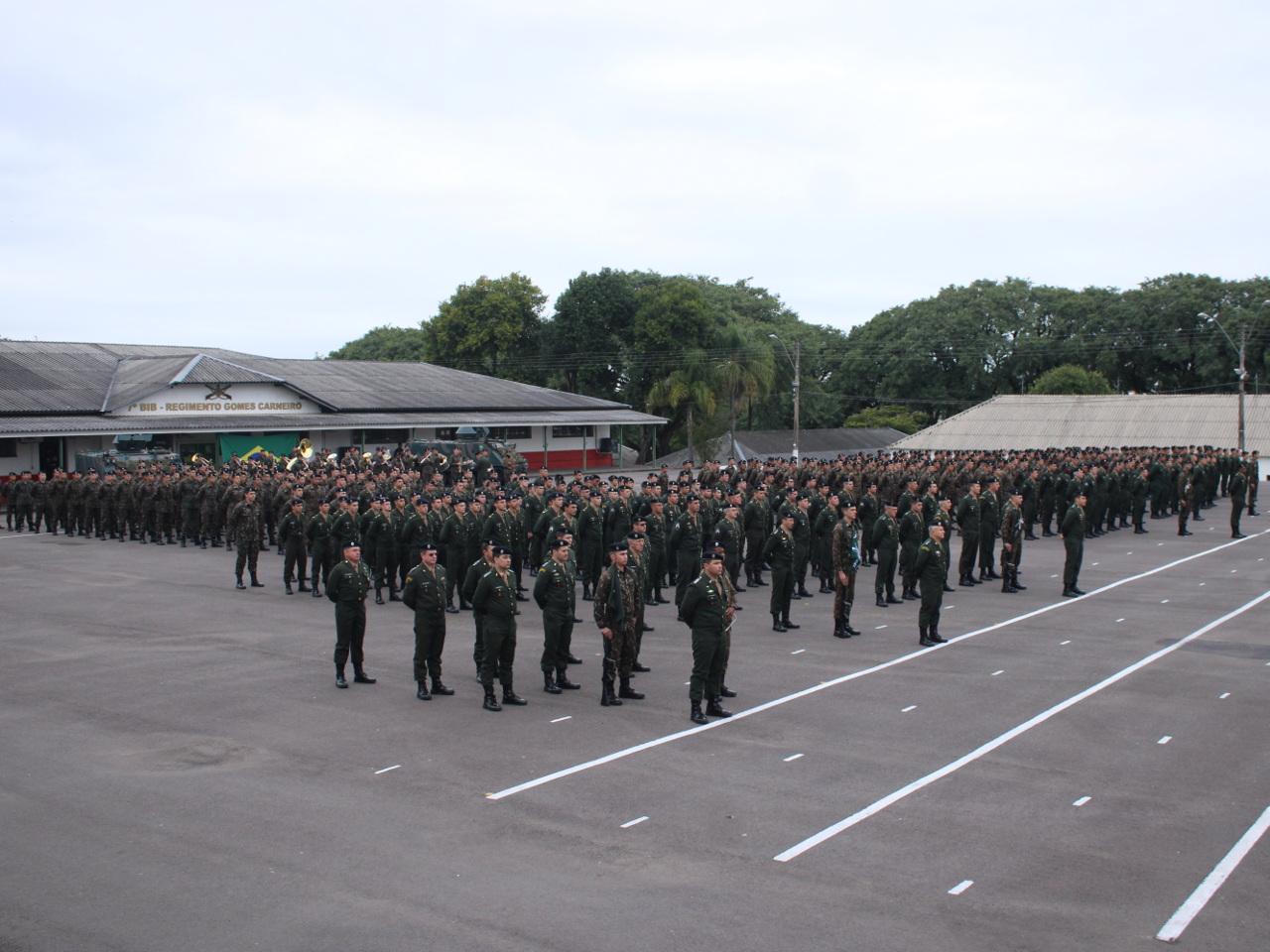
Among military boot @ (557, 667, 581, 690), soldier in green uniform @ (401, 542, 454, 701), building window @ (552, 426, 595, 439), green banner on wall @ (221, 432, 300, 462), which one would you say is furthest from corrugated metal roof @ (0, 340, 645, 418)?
military boot @ (557, 667, 581, 690)

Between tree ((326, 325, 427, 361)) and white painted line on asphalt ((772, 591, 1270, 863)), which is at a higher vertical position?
tree ((326, 325, 427, 361))

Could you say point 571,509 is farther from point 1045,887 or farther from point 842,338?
point 842,338

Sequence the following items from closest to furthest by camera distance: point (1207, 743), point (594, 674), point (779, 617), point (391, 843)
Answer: point (391, 843), point (1207, 743), point (594, 674), point (779, 617)

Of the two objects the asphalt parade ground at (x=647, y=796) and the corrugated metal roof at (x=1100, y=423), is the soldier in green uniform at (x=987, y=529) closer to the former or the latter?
the asphalt parade ground at (x=647, y=796)

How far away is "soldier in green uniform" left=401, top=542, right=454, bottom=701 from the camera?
1044cm

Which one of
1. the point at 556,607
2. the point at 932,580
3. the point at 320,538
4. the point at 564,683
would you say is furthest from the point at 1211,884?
the point at 320,538

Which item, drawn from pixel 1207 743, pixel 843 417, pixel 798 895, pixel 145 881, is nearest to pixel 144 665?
pixel 145 881

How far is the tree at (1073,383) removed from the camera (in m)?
63.0

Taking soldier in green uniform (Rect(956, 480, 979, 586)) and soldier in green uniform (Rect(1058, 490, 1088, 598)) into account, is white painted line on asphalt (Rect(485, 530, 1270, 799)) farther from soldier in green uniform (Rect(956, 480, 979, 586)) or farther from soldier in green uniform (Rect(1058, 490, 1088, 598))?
soldier in green uniform (Rect(956, 480, 979, 586))

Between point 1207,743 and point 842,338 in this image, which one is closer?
point 1207,743

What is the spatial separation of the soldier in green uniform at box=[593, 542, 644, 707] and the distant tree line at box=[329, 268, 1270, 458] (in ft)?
134

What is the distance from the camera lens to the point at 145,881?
6.29 metres

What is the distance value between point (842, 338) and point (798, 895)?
73.1m

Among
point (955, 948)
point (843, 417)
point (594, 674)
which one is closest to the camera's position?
point (955, 948)
